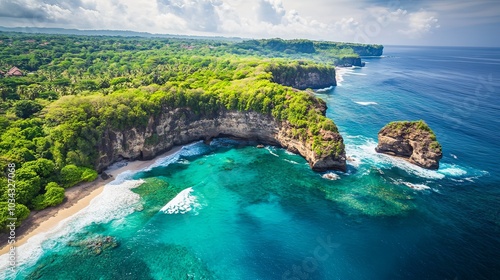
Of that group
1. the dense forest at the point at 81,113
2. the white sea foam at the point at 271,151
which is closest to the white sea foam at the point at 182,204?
the dense forest at the point at 81,113

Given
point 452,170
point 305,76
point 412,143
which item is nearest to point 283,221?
point 412,143

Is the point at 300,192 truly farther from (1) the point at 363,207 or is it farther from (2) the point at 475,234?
(2) the point at 475,234

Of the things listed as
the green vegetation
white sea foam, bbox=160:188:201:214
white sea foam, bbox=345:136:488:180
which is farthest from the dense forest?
white sea foam, bbox=160:188:201:214

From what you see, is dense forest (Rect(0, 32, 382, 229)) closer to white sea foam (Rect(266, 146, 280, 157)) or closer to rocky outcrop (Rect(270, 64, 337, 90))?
white sea foam (Rect(266, 146, 280, 157))

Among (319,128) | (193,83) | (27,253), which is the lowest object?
(27,253)

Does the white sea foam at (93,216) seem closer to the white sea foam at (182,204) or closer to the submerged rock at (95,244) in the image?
the submerged rock at (95,244)

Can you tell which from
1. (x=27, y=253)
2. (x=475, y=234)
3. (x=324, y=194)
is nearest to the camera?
(x=27, y=253)

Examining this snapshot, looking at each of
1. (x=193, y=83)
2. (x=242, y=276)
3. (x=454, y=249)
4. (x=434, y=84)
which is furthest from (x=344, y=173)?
(x=434, y=84)
